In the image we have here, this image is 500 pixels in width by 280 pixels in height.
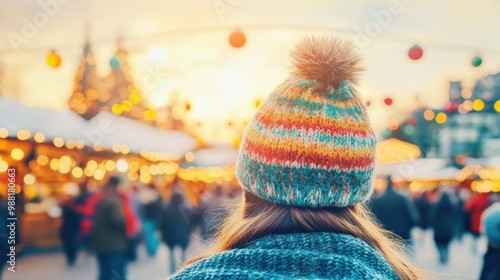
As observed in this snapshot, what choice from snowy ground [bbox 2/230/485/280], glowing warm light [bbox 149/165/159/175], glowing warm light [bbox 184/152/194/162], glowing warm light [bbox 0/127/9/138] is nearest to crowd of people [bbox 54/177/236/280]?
snowy ground [bbox 2/230/485/280]

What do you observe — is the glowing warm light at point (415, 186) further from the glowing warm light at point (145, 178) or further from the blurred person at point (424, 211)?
the glowing warm light at point (145, 178)

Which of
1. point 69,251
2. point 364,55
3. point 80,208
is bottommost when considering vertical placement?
point 69,251

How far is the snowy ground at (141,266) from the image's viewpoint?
32.4ft

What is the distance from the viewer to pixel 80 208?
1241cm

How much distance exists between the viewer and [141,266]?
37.1 feet

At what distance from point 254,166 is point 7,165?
40.3ft

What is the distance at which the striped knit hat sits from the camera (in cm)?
129

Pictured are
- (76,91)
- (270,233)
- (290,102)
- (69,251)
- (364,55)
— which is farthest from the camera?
(76,91)

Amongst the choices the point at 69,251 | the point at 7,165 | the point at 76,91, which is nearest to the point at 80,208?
the point at 69,251

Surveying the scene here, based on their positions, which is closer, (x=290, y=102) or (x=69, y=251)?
(x=290, y=102)

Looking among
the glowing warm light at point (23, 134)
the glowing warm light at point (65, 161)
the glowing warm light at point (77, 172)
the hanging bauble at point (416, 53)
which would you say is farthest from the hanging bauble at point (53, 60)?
the glowing warm light at point (77, 172)

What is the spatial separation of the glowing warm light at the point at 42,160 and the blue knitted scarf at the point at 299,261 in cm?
1367

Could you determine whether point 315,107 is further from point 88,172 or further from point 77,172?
point 88,172

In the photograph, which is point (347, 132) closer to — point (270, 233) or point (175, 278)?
point (270, 233)
